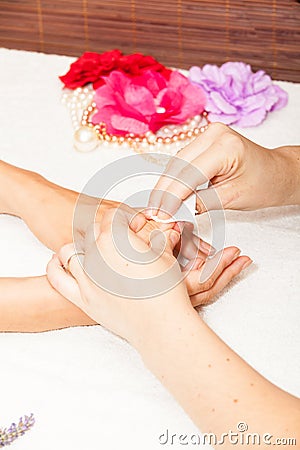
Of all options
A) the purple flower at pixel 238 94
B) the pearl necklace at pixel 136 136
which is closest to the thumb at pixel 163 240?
the pearl necklace at pixel 136 136

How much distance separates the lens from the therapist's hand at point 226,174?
4.25 feet

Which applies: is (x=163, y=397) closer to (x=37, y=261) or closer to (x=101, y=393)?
(x=101, y=393)

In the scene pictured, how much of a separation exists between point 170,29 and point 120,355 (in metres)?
1.23

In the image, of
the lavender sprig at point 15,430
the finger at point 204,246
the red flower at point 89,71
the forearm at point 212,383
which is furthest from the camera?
the red flower at point 89,71

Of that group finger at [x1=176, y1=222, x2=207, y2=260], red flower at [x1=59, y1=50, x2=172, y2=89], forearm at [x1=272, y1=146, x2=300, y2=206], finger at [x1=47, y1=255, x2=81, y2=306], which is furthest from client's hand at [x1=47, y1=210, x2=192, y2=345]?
red flower at [x1=59, y1=50, x2=172, y2=89]

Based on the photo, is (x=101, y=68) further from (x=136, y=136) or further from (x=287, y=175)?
(x=287, y=175)

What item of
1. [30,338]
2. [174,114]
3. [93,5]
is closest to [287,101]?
[174,114]

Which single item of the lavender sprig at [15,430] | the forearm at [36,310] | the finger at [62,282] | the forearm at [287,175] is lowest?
the lavender sprig at [15,430]

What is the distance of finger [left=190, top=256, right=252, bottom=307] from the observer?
4.42 feet

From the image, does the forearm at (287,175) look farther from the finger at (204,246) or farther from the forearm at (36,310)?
the forearm at (36,310)

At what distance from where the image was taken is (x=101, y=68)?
199 cm

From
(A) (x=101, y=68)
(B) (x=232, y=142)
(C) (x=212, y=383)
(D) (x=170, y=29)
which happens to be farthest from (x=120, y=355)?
(D) (x=170, y=29)

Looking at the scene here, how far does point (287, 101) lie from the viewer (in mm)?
1938

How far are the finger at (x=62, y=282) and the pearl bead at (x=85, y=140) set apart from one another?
20.3 inches
